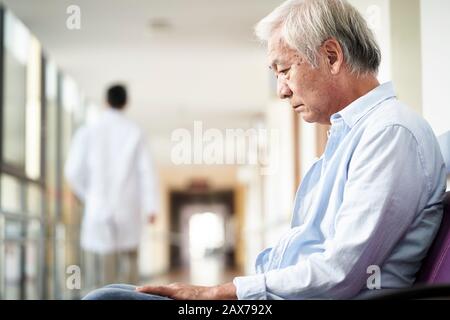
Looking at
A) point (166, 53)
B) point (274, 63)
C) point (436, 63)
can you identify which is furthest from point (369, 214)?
point (166, 53)

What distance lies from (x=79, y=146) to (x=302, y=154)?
4.88 ft

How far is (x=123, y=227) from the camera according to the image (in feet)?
12.4

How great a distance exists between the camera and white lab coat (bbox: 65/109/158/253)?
12.3 feet

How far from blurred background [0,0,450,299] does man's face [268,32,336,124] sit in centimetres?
30

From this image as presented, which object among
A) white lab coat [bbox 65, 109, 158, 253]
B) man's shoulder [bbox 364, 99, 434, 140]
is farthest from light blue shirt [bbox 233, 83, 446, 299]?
white lab coat [bbox 65, 109, 158, 253]

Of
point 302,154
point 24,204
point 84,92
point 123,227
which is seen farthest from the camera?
point 84,92

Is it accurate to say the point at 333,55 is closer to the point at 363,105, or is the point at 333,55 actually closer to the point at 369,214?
the point at 363,105

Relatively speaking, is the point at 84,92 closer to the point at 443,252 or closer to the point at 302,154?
the point at 302,154

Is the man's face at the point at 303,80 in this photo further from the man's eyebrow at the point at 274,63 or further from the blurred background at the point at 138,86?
the blurred background at the point at 138,86

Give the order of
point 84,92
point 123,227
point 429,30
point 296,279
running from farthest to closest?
point 84,92
point 123,227
point 429,30
point 296,279

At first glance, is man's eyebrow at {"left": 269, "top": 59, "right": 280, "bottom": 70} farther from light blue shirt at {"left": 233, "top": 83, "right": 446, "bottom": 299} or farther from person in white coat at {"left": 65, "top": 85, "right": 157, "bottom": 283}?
person in white coat at {"left": 65, "top": 85, "right": 157, "bottom": 283}

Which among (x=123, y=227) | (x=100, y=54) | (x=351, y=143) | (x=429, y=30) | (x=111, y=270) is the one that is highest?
(x=100, y=54)

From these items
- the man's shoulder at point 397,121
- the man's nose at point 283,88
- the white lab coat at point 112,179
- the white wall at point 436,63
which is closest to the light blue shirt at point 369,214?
the man's shoulder at point 397,121

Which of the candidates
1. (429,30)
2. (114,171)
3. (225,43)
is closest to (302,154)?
(225,43)
